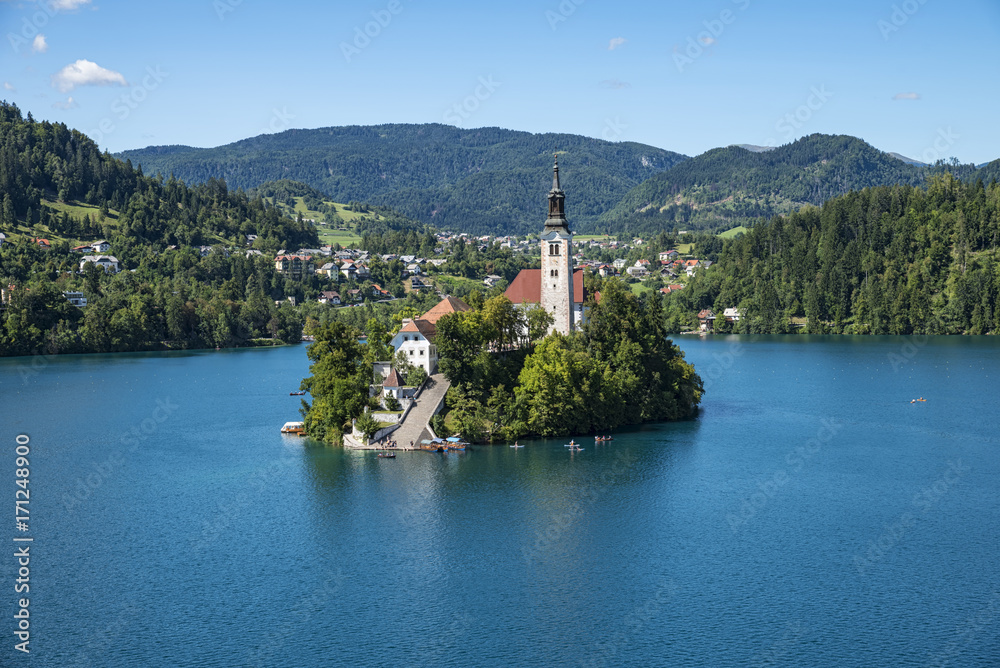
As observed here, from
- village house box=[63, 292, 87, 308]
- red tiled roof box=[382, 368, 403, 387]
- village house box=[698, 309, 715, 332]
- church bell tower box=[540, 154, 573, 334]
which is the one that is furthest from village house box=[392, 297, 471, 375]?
village house box=[698, 309, 715, 332]

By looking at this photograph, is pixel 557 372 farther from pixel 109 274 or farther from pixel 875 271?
pixel 109 274

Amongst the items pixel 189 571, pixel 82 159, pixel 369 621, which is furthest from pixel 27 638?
pixel 82 159

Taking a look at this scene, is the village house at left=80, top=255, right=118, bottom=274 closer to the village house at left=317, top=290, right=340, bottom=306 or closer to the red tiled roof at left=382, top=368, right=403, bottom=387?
the village house at left=317, top=290, right=340, bottom=306

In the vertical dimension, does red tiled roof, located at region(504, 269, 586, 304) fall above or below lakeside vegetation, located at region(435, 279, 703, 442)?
above

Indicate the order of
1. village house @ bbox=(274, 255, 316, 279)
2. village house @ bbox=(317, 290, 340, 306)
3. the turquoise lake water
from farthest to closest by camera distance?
village house @ bbox=(274, 255, 316, 279) → village house @ bbox=(317, 290, 340, 306) → the turquoise lake water

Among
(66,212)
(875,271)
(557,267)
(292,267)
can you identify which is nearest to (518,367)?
(557,267)

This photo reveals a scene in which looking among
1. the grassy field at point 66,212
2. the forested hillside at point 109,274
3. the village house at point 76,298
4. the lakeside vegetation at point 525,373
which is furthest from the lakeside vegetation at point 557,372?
the grassy field at point 66,212

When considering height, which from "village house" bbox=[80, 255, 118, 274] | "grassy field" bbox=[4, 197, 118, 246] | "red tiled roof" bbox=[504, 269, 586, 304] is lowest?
"red tiled roof" bbox=[504, 269, 586, 304]

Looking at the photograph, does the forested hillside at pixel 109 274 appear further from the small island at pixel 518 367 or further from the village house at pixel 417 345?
the village house at pixel 417 345
